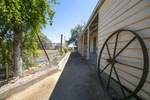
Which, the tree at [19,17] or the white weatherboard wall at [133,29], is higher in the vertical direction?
the tree at [19,17]

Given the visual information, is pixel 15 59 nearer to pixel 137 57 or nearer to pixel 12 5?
pixel 12 5

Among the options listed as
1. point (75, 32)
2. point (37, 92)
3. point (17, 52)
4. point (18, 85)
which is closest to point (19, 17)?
point (17, 52)

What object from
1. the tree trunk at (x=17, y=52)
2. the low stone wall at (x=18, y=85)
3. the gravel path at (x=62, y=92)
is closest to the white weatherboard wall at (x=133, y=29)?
the gravel path at (x=62, y=92)

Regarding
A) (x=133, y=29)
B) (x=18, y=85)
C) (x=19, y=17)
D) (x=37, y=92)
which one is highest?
(x=19, y=17)

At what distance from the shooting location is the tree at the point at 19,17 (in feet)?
14.4

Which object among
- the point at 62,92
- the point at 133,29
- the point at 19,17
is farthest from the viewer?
the point at 19,17

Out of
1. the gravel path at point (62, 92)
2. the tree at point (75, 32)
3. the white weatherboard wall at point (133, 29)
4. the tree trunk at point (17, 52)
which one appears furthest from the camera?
the tree at point (75, 32)

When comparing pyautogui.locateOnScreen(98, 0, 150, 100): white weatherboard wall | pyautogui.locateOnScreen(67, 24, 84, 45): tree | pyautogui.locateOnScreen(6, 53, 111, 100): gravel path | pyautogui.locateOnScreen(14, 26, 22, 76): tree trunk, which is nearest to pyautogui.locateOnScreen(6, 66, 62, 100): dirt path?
pyautogui.locateOnScreen(6, 53, 111, 100): gravel path

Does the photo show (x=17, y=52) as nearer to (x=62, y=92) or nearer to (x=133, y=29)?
(x=62, y=92)

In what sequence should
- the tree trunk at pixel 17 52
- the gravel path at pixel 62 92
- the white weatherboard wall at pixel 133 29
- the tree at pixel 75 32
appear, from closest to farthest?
1. the white weatherboard wall at pixel 133 29
2. the gravel path at pixel 62 92
3. the tree trunk at pixel 17 52
4. the tree at pixel 75 32

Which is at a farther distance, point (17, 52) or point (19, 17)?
point (17, 52)

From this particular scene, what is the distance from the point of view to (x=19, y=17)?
4.70 m

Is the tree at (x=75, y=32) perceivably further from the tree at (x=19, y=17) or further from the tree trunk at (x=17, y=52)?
the tree trunk at (x=17, y=52)

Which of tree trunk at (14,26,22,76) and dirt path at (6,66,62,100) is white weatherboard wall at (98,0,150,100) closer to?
dirt path at (6,66,62,100)
